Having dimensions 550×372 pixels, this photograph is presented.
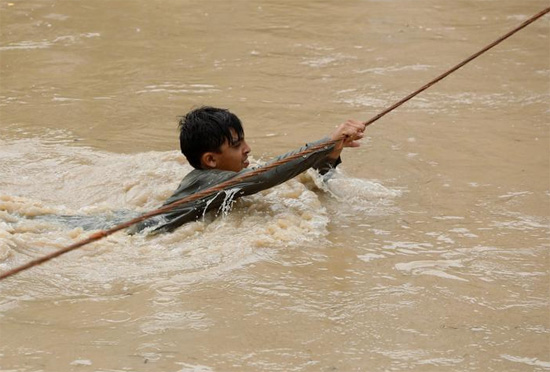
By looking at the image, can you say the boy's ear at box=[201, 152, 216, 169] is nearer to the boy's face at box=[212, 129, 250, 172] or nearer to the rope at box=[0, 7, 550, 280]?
the boy's face at box=[212, 129, 250, 172]

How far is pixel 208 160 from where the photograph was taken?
16.2ft

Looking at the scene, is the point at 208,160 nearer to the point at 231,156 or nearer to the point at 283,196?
the point at 231,156

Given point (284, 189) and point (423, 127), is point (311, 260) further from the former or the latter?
point (423, 127)

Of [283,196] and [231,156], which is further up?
[231,156]

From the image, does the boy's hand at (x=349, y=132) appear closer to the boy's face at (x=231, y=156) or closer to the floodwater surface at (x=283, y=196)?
the floodwater surface at (x=283, y=196)

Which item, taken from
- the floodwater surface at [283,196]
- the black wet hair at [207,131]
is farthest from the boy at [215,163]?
the floodwater surface at [283,196]

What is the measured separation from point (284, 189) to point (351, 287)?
1.24 m

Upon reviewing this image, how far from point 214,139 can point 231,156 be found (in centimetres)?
13

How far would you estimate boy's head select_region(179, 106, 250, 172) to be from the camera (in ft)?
16.1

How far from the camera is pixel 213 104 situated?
22.6 ft

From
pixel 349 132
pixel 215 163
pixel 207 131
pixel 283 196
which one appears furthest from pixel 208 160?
pixel 349 132

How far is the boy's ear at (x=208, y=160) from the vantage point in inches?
194

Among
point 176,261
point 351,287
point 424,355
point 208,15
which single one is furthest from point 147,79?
point 424,355

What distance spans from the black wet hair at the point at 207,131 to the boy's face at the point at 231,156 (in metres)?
0.02
